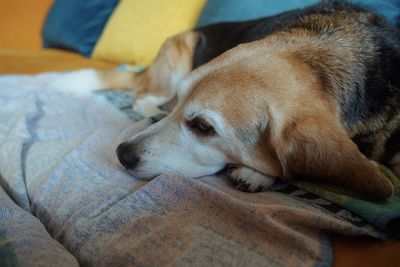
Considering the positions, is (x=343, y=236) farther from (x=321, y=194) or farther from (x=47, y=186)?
(x=47, y=186)

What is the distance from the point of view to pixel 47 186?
1.34 m

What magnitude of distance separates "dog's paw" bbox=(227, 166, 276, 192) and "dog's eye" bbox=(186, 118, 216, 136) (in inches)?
6.8

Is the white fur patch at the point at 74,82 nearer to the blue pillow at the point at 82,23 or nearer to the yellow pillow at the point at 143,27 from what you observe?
the yellow pillow at the point at 143,27

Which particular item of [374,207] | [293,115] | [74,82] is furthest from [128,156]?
[74,82]

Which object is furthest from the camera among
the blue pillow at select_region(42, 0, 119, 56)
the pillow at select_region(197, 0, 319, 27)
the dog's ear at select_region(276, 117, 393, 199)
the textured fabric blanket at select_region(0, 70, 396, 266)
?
the blue pillow at select_region(42, 0, 119, 56)

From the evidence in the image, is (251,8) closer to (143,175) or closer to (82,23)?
(143,175)

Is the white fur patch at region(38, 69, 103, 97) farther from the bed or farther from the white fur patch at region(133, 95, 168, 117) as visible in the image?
the bed

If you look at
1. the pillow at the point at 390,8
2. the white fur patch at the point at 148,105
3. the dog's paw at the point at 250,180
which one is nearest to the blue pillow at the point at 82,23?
the white fur patch at the point at 148,105

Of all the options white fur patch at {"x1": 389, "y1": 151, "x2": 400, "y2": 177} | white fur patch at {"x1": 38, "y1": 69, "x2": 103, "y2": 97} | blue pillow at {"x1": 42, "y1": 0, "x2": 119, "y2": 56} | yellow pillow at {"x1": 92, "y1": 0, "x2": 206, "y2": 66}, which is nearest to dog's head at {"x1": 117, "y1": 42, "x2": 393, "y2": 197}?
white fur patch at {"x1": 389, "y1": 151, "x2": 400, "y2": 177}

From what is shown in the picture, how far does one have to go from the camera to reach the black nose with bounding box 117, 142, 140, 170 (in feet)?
4.47

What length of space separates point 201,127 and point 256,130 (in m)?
0.19

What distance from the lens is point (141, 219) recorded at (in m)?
1.09

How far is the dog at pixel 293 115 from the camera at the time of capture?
1.19m

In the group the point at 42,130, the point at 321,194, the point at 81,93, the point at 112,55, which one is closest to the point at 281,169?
the point at 321,194
